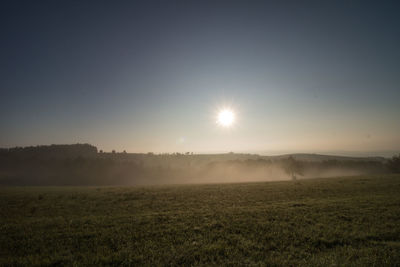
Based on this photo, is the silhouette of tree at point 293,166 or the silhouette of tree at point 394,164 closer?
the silhouette of tree at point 394,164

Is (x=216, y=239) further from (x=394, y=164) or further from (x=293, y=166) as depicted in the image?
(x=394, y=164)

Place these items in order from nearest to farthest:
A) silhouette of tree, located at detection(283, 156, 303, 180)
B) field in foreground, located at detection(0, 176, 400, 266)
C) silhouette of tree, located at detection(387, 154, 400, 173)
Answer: field in foreground, located at detection(0, 176, 400, 266) → silhouette of tree, located at detection(387, 154, 400, 173) → silhouette of tree, located at detection(283, 156, 303, 180)

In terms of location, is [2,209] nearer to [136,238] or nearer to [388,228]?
[136,238]

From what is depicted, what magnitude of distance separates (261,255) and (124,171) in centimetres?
11647

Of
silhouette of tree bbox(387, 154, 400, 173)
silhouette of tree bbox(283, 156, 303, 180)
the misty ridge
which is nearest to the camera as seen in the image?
silhouette of tree bbox(387, 154, 400, 173)

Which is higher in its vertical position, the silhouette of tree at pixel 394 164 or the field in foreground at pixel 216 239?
the field in foreground at pixel 216 239

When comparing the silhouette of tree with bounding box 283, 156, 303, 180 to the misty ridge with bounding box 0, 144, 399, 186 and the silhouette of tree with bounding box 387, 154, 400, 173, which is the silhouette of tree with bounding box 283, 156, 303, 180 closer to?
the misty ridge with bounding box 0, 144, 399, 186

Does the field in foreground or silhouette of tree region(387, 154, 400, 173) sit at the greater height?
the field in foreground

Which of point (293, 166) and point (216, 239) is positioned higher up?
point (216, 239)

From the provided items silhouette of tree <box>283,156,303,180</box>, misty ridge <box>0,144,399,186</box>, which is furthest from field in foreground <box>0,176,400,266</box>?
silhouette of tree <box>283,156,303,180</box>

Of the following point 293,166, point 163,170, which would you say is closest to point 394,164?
point 293,166

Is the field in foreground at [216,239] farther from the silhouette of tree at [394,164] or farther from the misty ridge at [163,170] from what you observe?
the silhouette of tree at [394,164]

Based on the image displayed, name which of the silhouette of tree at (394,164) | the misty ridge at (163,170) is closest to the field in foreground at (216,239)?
the misty ridge at (163,170)

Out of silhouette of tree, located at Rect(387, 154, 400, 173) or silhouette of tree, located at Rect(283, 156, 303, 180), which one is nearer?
silhouette of tree, located at Rect(387, 154, 400, 173)
